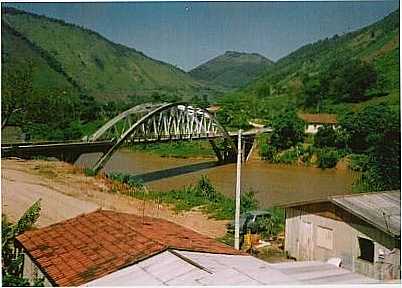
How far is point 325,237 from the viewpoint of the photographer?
108 inches

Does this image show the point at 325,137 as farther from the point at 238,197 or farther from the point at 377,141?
the point at 238,197

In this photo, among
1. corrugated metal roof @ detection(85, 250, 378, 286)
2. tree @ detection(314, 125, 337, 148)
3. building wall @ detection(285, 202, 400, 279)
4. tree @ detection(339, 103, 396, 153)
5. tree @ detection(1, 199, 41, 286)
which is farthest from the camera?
tree @ detection(314, 125, 337, 148)

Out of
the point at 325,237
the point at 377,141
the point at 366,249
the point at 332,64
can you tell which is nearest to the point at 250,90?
the point at 332,64

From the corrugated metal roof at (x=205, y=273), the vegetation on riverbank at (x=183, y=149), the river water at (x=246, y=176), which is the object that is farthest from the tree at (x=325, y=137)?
the corrugated metal roof at (x=205, y=273)

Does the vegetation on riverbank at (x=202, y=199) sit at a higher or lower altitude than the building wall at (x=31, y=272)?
higher

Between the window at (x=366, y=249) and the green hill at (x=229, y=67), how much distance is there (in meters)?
0.79

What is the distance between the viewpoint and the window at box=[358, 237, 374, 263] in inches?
105

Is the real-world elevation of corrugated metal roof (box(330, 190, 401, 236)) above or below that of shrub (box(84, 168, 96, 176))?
below

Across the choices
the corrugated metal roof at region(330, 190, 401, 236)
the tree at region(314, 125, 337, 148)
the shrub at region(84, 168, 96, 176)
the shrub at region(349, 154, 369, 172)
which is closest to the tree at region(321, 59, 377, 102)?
the tree at region(314, 125, 337, 148)

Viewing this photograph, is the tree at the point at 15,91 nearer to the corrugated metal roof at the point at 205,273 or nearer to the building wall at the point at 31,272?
the building wall at the point at 31,272

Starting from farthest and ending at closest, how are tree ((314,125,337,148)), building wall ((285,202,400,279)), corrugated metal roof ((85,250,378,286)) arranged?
tree ((314,125,337,148)) < building wall ((285,202,400,279)) < corrugated metal roof ((85,250,378,286))

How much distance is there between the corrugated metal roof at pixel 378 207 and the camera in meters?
2.62

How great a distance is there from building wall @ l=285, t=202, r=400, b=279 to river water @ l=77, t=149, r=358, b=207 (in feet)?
Answer: 0.27

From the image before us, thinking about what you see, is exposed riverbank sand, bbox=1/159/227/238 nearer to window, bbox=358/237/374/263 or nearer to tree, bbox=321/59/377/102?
window, bbox=358/237/374/263
